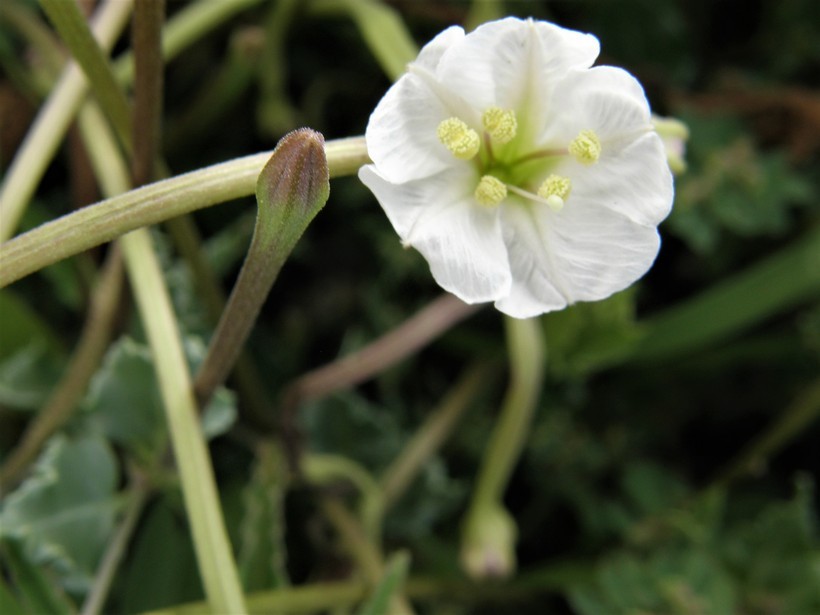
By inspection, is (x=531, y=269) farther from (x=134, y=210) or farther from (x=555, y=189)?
(x=134, y=210)

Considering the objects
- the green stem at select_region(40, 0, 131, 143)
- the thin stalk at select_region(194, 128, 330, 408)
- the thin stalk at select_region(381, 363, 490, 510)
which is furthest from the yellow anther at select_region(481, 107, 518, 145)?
the thin stalk at select_region(381, 363, 490, 510)

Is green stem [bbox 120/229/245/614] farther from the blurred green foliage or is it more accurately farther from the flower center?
the flower center

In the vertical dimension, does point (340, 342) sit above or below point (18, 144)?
below

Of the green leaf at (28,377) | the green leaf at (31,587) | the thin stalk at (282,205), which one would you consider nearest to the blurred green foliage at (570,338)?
the green leaf at (28,377)

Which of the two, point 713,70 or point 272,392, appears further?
point 713,70

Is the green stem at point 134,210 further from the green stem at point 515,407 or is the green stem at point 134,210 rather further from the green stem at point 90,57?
the green stem at point 515,407

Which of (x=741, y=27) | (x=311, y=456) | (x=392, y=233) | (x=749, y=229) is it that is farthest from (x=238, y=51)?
(x=741, y=27)

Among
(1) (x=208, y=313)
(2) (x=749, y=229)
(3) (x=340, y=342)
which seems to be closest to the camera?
(1) (x=208, y=313)

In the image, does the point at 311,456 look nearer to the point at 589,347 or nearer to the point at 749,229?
the point at 589,347
